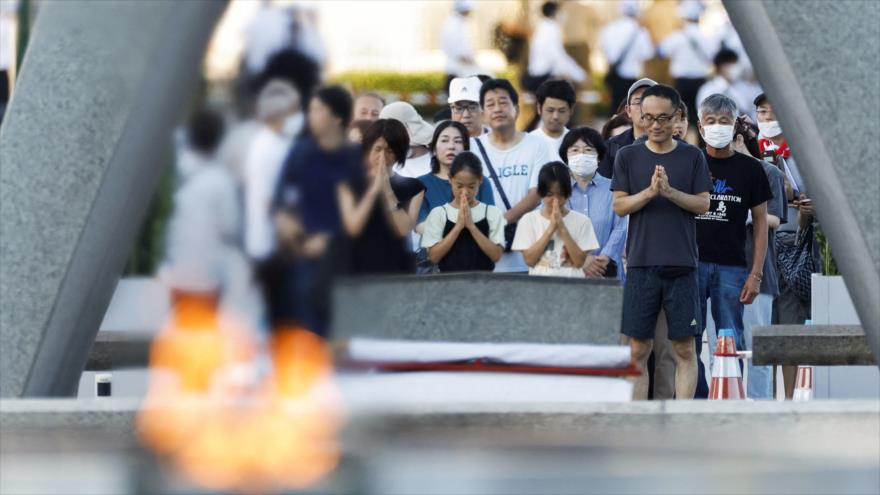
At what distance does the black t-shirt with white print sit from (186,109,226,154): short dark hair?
4.72 m

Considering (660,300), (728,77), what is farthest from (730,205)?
(728,77)

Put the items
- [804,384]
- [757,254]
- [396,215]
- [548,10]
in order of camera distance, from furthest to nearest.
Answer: [548,10], [804,384], [757,254], [396,215]

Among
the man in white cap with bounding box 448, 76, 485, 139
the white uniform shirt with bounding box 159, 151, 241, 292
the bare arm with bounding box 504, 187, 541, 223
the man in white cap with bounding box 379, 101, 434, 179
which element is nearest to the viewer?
the white uniform shirt with bounding box 159, 151, 241, 292

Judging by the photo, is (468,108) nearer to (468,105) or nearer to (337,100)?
Result: (468,105)

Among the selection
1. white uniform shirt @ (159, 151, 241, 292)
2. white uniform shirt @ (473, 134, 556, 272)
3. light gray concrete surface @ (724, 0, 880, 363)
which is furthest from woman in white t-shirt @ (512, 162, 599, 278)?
white uniform shirt @ (159, 151, 241, 292)

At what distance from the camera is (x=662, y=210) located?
10602 mm

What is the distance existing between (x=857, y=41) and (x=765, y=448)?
1969mm

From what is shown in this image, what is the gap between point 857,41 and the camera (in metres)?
8.02

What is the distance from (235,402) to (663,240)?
3.96m

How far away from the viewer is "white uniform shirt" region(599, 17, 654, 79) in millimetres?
18688

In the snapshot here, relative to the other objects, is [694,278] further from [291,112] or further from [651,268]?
[291,112]

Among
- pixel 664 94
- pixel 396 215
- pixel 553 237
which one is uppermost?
pixel 664 94

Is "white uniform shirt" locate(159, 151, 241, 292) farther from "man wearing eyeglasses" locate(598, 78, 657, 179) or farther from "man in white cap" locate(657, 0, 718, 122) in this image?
"man in white cap" locate(657, 0, 718, 122)

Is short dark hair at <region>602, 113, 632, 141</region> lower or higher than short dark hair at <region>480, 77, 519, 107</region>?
lower
